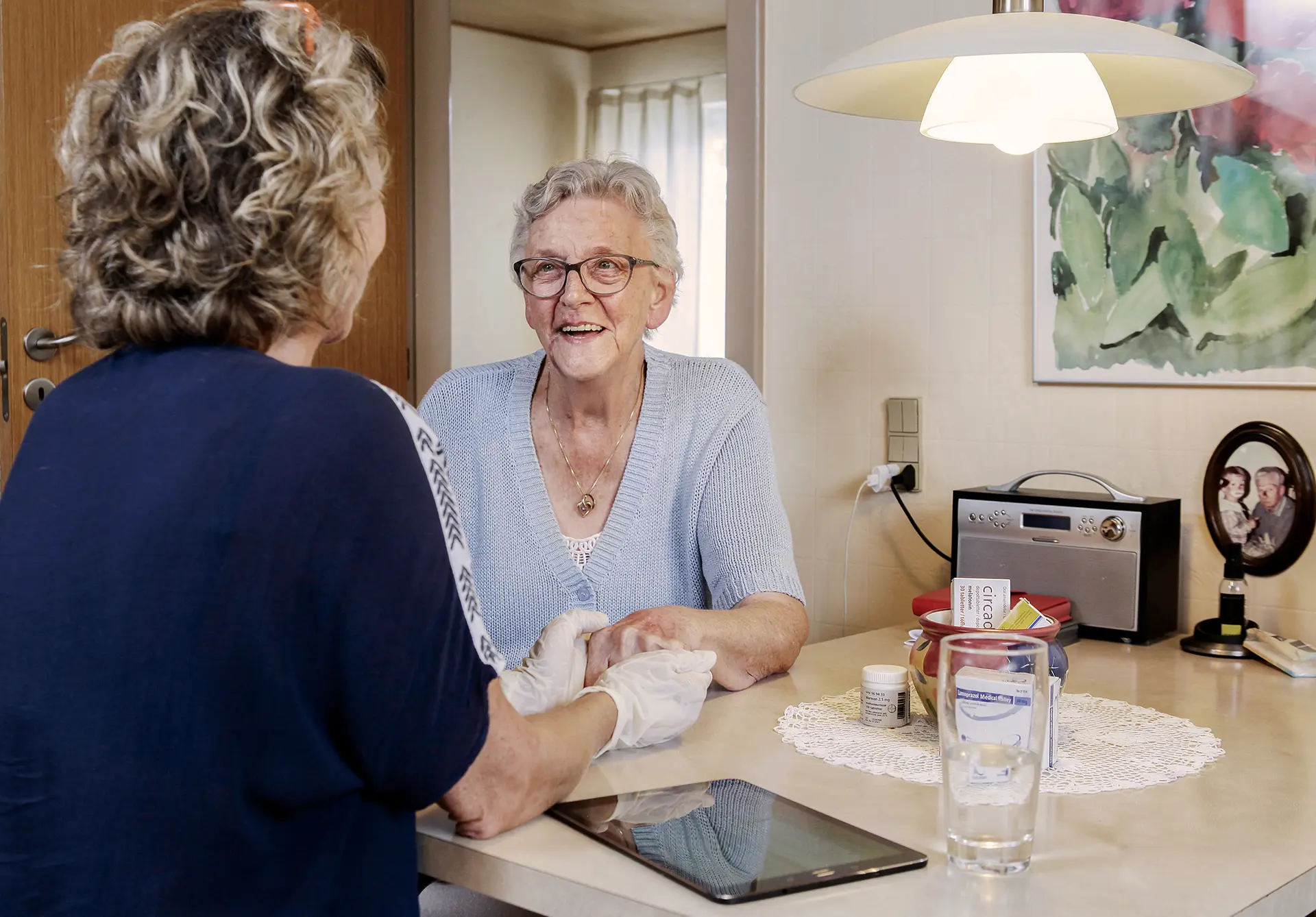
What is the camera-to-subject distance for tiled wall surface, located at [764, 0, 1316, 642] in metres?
1.98

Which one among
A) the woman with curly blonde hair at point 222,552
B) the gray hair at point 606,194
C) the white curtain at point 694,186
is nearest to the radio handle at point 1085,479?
the gray hair at point 606,194

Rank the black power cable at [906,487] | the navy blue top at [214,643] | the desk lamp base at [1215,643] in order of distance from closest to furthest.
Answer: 1. the navy blue top at [214,643]
2. the desk lamp base at [1215,643]
3. the black power cable at [906,487]

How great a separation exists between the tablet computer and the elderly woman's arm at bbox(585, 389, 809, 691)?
311mm

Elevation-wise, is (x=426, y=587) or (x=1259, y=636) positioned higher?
(x=426, y=587)

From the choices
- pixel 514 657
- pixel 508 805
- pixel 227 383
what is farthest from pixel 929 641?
pixel 227 383

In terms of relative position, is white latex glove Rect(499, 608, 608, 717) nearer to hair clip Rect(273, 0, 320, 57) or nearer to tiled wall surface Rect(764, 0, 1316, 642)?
hair clip Rect(273, 0, 320, 57)

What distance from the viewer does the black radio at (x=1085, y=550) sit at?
5.93 ft

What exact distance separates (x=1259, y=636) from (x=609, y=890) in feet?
3.89

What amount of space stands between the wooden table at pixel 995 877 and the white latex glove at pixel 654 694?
2cm

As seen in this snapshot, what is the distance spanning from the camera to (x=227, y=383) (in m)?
0.83

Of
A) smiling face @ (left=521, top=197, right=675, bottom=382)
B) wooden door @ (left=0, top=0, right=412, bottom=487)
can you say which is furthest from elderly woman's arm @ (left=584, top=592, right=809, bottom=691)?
wooden door @ (left=0, top=0, right=412, bottom=487)

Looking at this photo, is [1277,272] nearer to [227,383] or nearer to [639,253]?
[639,253]

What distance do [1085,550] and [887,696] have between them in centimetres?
70

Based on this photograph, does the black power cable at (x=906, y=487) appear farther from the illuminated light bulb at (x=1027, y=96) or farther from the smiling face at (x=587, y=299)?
the illuminated light bulb at (x=1027, y=96)
